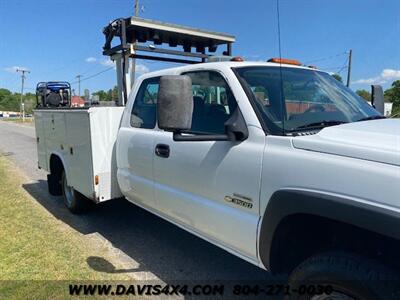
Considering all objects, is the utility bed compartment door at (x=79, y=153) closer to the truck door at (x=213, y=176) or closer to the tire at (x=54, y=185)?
the tire at (x=54, y=185)

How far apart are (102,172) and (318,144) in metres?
2.95

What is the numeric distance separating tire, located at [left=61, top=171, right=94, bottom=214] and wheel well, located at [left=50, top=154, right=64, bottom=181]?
219 mm

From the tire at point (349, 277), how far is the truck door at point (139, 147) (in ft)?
6.27

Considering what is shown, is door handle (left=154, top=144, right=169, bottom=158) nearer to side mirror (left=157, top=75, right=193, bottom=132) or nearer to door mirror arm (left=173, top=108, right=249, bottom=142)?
door mirror arm (left=173, top=108, right=249, bottom=142)

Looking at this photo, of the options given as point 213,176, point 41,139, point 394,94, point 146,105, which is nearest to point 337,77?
point 213,176

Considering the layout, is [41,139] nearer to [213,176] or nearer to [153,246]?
[153,246]

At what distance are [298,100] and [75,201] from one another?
149 inches

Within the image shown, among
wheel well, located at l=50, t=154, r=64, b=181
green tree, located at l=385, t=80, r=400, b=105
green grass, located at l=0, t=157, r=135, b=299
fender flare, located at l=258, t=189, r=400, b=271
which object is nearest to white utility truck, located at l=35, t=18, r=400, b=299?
fender flare, located at l=258, t=189, r=400, b=271

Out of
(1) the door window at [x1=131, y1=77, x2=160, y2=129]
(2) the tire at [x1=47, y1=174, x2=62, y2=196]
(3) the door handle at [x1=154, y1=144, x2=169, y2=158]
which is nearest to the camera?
(3) the door handle at [x1=154, y1=144, x2=169, y2=158]

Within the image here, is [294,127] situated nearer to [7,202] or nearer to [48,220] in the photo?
[48,220]

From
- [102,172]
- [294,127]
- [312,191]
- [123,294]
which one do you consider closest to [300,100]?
[294,127]

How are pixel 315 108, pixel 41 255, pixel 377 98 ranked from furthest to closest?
1. pixel 41 255
2. pixel 377 98
3. pixel 315 108

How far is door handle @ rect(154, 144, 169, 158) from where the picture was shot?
350 cm

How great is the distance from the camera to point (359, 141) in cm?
216
